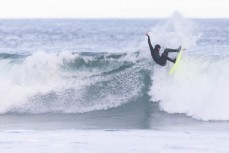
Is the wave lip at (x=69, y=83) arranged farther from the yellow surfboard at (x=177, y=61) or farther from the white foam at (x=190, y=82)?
the yellow surfboard at (x=177, y=61)

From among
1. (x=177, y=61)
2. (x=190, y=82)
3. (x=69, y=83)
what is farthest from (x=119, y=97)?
(x=190, y=82)

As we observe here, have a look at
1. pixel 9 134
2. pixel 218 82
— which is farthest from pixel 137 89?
pixel 9 134

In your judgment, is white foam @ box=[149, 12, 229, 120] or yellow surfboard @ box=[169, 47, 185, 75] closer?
white foam @ box=[149, 12, 229, 120]

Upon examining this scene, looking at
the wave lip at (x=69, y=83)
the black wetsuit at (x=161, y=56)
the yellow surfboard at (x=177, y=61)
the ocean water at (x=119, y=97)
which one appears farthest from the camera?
the wave lip at (x=69, y=83)

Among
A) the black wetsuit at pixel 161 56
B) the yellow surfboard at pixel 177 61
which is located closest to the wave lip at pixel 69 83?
the yellow surfboard at pixel 177 61

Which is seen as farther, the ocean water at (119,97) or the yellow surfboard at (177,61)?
the yellow surfboard at (177,61)

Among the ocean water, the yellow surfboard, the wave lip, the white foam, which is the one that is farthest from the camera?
the wave lip

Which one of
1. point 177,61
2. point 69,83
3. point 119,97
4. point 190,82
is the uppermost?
point 177,61

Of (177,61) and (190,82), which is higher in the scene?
(177,61)

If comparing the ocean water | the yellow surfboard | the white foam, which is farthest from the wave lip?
the yellow surfboard

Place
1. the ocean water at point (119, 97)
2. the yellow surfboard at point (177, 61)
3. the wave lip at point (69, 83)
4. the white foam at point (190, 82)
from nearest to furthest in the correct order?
the ocean water at point (119, 97) → the white foam at point (190, 82) → the yellow surfboard at point (177, 61) → the wave lip at point (69, 83)

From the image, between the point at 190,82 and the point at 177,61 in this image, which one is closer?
the point at 177,61

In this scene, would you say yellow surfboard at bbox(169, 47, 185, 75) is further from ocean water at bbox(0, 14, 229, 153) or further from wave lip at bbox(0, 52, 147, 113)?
wave lip at bbox(0, 52, 147, 113)

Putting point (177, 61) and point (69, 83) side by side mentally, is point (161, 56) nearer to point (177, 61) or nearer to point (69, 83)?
point (177, 61)
